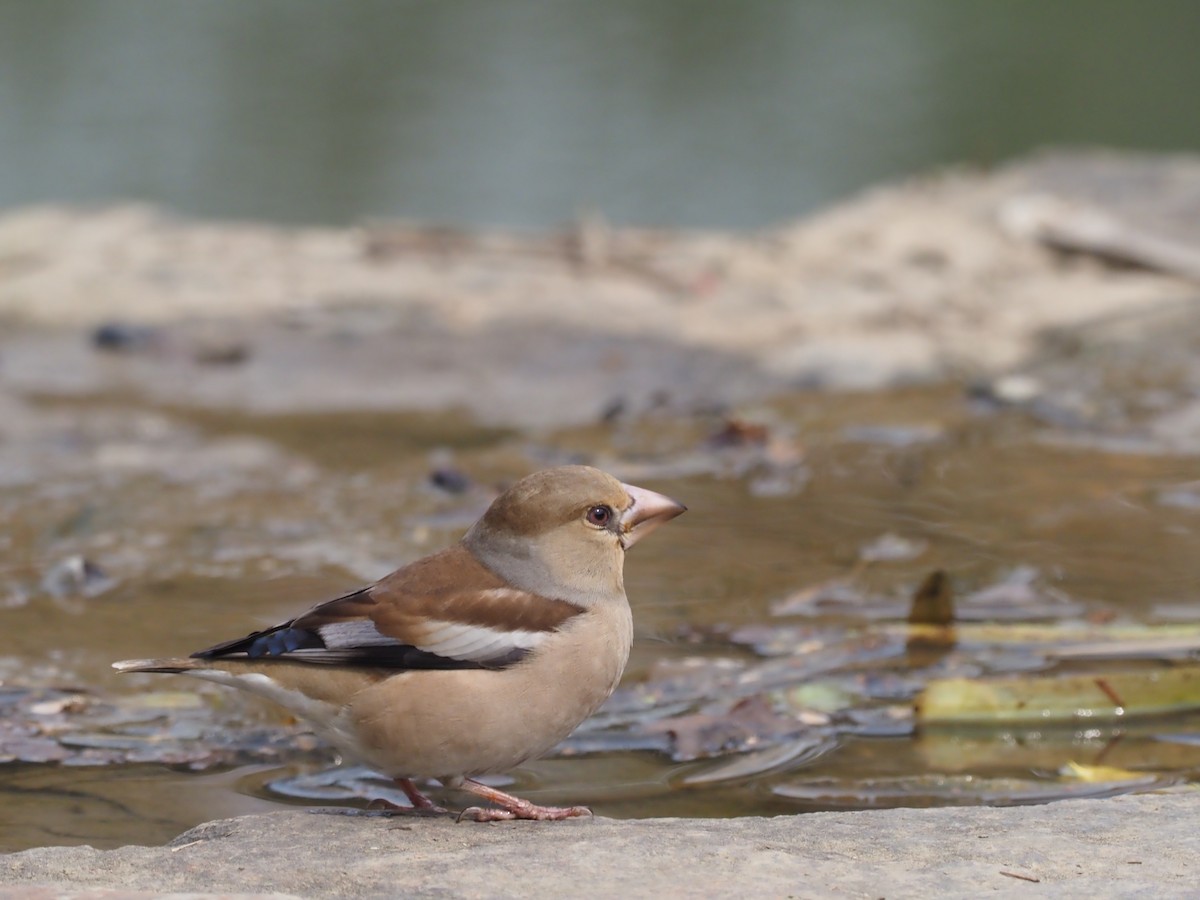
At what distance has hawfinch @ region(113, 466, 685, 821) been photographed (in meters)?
3.69

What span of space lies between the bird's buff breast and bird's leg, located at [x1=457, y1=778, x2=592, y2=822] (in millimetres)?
60

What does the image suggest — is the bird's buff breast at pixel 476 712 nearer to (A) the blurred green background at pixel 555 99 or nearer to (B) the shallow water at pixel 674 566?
(B) the shallow water at pixel 674 566

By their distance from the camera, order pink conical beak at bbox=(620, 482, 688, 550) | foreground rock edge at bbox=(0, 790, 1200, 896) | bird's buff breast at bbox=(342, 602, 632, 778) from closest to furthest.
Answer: foreground rock edge at bbox=(0, 790, 1200, 896) → bird's buff breast at bbox=(342, 602, 632, 778) → pink conical beak at bbox=(620, 482, 688, 550)

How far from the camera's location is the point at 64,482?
700 centimetres

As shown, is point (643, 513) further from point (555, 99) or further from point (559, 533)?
point (555, 99)

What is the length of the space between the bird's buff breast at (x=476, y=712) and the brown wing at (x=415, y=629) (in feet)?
0.14

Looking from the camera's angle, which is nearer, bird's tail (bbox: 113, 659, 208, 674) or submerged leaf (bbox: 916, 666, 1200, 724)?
bird's tail (bbox: 113, 659, 208, 674)

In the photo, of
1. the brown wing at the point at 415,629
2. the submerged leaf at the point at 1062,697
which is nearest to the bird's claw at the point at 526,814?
the brown wing at the point at 415,629

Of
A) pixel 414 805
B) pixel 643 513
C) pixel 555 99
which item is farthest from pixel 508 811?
pixel 555 99

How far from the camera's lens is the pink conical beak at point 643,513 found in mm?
4098

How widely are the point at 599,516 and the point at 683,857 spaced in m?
1.13

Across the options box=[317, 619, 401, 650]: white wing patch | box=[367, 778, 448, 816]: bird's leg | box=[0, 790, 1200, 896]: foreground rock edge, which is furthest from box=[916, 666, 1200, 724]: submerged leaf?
box=[317, 619, 401, 650]: white wing patch

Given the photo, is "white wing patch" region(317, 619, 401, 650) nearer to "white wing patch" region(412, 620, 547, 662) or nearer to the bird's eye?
"white wing patch" region(412, 620, 547, 662)

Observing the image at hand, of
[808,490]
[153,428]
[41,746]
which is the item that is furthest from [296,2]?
[41,746]
